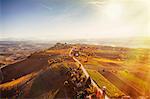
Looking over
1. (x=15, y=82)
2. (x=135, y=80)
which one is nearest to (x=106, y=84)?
(x=135, y=80)

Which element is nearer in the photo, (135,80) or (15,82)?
(135,80)

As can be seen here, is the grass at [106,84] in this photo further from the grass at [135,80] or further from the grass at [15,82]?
the grass at [15,82]

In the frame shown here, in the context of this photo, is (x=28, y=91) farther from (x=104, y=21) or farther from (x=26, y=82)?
(x=104, y=21)

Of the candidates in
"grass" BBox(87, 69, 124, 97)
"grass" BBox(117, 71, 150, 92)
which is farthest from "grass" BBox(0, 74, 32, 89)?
"grass" BBox(117, 71, 150, 92)

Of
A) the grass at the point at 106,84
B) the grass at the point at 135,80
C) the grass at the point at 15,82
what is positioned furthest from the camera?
the grass at the point at 15,82

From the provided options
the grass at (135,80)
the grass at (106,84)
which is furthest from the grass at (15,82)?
the grass at (135,80)

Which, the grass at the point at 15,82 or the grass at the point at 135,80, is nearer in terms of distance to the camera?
the grass at the point at 135,80

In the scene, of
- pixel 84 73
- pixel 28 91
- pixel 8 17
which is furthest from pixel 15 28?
pixel 84 73

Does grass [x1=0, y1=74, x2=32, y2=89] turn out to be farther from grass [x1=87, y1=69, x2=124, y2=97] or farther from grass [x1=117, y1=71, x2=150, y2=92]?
grass [x1=117, y1=71, x2=150, y2=92]

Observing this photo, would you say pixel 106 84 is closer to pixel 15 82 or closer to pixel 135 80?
pixel 135 80
